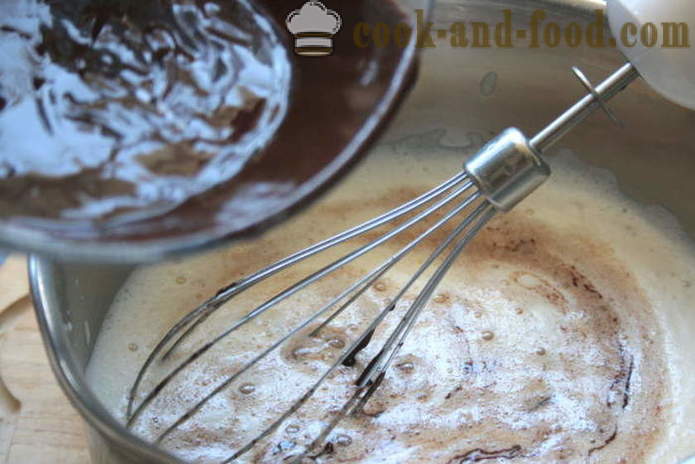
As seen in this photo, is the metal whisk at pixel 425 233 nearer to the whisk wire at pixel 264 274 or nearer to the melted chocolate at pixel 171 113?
the whisk wire at pixel 264 274

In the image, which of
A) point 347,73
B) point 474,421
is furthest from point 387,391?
point 347,73

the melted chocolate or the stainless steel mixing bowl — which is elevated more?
the melted chocolate

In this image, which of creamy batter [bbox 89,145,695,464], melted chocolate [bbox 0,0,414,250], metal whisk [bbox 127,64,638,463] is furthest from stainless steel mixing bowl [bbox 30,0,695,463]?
melted chocolate [bbox 0,0,414,250]

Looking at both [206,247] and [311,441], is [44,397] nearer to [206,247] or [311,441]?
[311,441]

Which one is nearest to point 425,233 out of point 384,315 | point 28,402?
point 384,315

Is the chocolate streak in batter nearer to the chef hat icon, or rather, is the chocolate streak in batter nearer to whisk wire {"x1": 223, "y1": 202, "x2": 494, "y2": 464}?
whisk wire {"x1": 223, "y1": 202, "x2": 494, "y2": 464}

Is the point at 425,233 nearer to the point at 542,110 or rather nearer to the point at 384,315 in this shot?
the point at 384,315

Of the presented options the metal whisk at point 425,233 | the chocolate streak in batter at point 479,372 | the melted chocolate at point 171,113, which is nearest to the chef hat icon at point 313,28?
the melted chocolate at point 171,113
